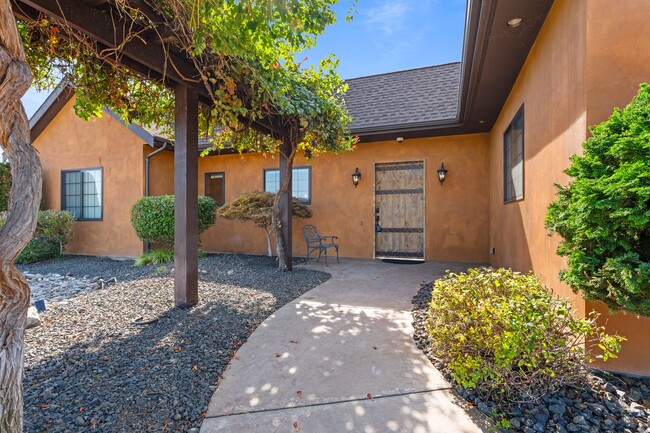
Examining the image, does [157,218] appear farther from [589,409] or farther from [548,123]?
[589,409]

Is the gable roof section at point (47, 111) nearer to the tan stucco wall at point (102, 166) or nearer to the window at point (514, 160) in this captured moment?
the tan stucco wall at point (102, 166)

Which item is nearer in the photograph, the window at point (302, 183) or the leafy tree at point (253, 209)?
the leafy tree at point (253, 209)

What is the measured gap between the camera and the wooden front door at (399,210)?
24.5 ft

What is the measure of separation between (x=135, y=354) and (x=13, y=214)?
1545 millimetres

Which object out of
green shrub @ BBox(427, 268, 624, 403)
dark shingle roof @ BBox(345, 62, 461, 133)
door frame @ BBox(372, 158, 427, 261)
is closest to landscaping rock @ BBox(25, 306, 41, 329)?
green shrub @ BBox(427, 268, 624, 403)

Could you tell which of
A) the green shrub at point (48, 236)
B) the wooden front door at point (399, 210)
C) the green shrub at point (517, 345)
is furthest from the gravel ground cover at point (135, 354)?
the green shrub at point (48, 236)

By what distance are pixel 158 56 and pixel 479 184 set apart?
20.7 ft

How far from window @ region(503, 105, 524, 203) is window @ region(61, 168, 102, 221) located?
9.60 metres

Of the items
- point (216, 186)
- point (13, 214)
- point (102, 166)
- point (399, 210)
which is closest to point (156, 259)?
point (216, 186)

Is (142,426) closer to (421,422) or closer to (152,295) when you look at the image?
(421,422)

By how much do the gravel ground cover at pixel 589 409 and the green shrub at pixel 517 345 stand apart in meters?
0.07

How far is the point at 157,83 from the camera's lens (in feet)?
11.7

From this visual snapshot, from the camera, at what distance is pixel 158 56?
319 centimetres

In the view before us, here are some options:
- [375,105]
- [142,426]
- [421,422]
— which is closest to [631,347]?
[421,422]
